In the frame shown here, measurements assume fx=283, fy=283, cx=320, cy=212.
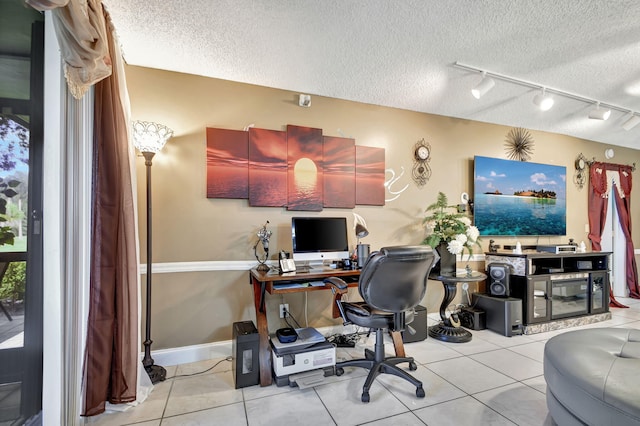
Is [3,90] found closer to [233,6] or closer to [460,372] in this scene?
[233,6]

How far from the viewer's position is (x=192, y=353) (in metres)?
2.57

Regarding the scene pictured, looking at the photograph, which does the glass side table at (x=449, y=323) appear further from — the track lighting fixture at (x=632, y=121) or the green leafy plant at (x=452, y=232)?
the track lighting fixture at (x=632, y=121)

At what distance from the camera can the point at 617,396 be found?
122 centimetres

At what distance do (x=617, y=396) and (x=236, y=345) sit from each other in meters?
2.15

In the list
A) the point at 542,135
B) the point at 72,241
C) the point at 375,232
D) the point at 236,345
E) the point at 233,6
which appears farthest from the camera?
the point at 542,135

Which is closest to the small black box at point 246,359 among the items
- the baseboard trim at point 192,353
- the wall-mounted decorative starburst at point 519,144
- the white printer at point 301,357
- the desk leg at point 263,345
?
the desk leg at point 263,345

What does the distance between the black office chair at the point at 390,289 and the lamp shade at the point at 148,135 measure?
5.98 ft

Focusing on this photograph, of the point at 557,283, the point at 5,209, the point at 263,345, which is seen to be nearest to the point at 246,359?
the point at 263,345

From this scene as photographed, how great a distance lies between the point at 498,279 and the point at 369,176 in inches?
79.5

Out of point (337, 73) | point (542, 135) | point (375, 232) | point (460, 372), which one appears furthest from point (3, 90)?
point (542, 135)

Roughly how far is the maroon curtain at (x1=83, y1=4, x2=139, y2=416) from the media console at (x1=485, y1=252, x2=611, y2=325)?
3.81 m

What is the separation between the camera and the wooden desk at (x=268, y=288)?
220 centimetres

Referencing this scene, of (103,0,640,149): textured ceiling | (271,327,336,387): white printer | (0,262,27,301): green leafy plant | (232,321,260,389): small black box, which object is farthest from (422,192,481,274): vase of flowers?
(0,262,27,301): green leafy plant

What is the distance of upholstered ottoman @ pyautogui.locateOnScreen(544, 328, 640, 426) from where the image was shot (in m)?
1.22
